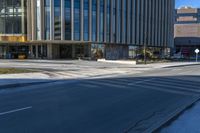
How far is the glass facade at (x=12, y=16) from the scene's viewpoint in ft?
213

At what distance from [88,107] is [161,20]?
81.0 metres

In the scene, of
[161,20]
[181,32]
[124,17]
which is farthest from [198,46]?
[124,17]

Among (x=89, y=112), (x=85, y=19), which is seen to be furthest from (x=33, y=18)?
(x=89, y=112)

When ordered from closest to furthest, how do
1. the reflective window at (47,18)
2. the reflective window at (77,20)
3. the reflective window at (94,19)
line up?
1. the reflective window at (47,18)
2. the reflective window at (77,20)
3. the reflective window at (94,19)

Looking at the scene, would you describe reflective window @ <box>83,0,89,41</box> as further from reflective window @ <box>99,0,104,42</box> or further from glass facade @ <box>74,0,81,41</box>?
reflective window @ <box>99,0,104,42</box>

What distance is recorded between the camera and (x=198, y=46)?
140500mm

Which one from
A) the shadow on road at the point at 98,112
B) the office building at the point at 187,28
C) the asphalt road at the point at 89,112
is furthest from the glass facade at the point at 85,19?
the office building at the point at 187,28

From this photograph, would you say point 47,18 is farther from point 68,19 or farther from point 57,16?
point 68,19

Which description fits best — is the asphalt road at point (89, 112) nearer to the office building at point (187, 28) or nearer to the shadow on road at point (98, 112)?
the shadow on road at point (98, 112)

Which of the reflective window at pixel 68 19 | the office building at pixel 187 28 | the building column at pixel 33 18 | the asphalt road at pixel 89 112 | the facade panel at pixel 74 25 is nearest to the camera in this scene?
the asphalt road at pixel 89 112

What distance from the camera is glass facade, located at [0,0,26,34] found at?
213 feet

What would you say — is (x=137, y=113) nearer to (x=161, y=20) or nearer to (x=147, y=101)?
(x=147, y=101)

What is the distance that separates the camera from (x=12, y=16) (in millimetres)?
65562

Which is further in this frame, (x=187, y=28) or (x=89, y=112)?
(x=187, y=28)
